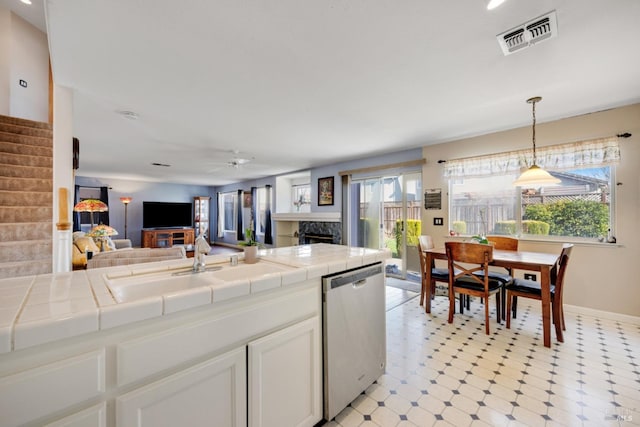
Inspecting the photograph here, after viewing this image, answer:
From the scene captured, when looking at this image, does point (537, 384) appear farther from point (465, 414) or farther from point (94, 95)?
point (94, 95)

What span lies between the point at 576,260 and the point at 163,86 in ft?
15.8

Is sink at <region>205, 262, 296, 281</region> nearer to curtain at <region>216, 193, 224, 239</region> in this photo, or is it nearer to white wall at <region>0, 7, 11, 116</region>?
white wall at <region>0, 7, 11, 116</region>

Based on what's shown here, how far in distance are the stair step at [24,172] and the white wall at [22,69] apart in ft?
3.14

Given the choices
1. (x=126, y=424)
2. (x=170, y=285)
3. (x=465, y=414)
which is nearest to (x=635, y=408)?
(x=465, y=414)

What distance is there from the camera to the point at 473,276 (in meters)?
2.77

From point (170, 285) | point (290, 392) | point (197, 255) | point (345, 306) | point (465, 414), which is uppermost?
point (197, 255)

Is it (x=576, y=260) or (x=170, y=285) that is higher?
(x=170, y=285)

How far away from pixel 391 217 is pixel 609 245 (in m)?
2.87

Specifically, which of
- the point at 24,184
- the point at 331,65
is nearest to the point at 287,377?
the point at 331,65

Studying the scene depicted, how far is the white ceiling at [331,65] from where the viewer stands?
5.08ft

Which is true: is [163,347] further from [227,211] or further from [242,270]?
[227,211]

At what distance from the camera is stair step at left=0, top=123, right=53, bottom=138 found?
9.97 feet

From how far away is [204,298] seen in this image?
3.24ft

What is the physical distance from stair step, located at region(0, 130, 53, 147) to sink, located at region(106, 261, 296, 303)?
3.22 m
